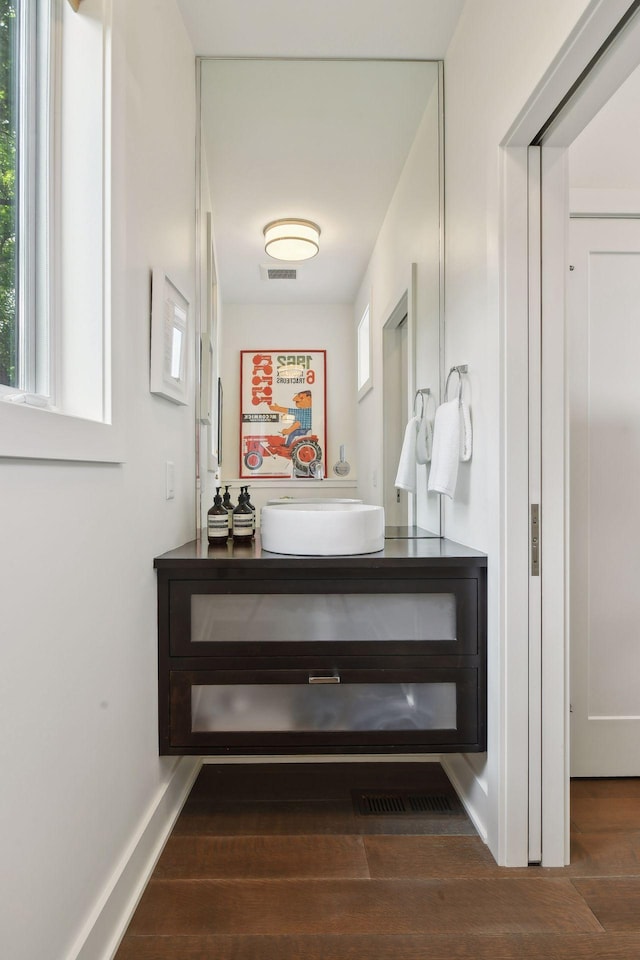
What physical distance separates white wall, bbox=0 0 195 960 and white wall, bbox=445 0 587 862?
37.5 inches

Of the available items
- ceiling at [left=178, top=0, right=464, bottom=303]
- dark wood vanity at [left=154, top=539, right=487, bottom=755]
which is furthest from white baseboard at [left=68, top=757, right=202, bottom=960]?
ceiling at [left=178, top=0, right=464, bottom=303]

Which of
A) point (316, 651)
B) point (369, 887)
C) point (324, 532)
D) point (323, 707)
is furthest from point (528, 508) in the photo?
point (369, 887)

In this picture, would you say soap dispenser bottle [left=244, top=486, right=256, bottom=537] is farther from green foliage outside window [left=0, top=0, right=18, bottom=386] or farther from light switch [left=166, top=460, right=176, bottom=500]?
green foliage outside window [left=0, top=0, right=18, bottom=386]

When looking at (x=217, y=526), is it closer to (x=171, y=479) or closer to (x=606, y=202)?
(x=171, y=479)

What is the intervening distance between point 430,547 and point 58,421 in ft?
4.10

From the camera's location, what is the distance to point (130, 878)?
141 cm

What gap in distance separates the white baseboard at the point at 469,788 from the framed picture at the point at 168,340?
1.53 metres

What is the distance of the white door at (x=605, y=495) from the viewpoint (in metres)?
2.05

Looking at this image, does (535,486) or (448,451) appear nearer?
(535,486)

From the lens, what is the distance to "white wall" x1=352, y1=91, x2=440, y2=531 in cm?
218

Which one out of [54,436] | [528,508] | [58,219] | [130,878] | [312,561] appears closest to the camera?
[54,436]

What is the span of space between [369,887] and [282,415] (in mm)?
1446

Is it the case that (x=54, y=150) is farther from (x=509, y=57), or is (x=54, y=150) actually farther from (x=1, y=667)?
(x=509, y=57)

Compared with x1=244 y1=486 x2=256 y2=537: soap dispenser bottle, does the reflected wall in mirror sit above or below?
above
